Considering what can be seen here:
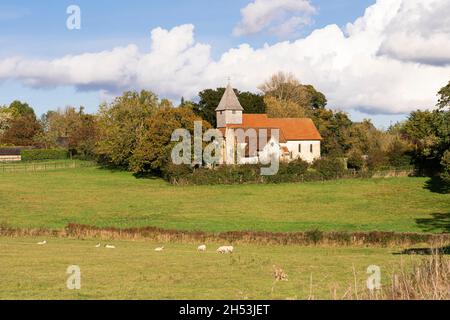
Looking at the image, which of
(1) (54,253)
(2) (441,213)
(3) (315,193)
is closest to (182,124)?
(3) (315,193)

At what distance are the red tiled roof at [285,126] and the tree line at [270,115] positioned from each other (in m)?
5.95

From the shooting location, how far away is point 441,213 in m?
51.7

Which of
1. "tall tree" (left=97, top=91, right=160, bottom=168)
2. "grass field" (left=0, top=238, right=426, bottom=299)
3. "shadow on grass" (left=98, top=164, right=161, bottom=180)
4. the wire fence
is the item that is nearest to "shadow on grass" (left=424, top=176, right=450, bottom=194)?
"grass field" (left=0, top=238, right=426, bottom=299)

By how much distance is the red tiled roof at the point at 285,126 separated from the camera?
98375mm

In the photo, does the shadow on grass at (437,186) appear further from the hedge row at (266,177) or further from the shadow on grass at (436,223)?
the shadow on grass at (436,223)

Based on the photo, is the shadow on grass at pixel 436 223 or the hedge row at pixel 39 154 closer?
the shadow on grass at pixel 436 223

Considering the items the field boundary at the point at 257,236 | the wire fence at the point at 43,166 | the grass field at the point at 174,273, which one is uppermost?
the wire fence at the point at 43,166

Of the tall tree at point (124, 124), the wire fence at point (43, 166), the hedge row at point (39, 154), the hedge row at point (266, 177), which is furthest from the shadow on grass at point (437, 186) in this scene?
the hedge row at point (39, 154)

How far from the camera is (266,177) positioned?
7169 cm

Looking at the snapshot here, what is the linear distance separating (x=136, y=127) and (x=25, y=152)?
33.7 meters

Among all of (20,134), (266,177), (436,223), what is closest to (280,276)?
(436,223)

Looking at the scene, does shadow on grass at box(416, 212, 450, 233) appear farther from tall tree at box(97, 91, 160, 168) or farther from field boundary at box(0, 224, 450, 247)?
tall tree at box(97, 91, 160, 168)
